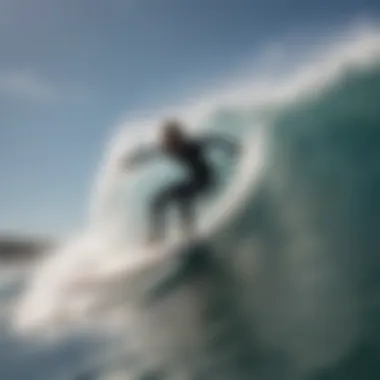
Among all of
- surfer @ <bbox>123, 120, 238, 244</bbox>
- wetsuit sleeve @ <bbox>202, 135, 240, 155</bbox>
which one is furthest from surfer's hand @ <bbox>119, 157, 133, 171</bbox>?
wetsuit sleeve @ <bbox>202, 135, 240, 155</bbox>

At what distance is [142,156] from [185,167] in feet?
0.30

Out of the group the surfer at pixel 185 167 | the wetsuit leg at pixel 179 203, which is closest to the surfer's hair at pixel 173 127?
the surfer at pixel 185 167

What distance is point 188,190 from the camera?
5.04 ft

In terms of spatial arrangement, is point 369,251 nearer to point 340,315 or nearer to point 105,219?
point 340,315

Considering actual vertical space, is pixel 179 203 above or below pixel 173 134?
below

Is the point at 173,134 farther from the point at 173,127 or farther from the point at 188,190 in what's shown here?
the point at 188,190

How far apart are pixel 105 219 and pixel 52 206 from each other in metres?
0.12

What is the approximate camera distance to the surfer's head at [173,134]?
5.11 ft

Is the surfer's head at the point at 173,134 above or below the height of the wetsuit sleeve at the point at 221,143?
above

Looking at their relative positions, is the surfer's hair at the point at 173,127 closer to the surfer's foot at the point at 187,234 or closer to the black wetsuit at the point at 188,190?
the black wetsuit at the point at 188,190

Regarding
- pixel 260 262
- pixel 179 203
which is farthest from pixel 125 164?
pixel 260 262

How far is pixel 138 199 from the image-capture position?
5.08ft

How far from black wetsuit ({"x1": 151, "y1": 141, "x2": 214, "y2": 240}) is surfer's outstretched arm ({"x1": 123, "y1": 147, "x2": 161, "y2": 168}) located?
51mm

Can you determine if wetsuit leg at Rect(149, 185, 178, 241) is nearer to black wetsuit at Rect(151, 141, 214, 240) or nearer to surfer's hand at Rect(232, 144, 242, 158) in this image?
black wetsuit at Rect(151, 141, 214, 240)
